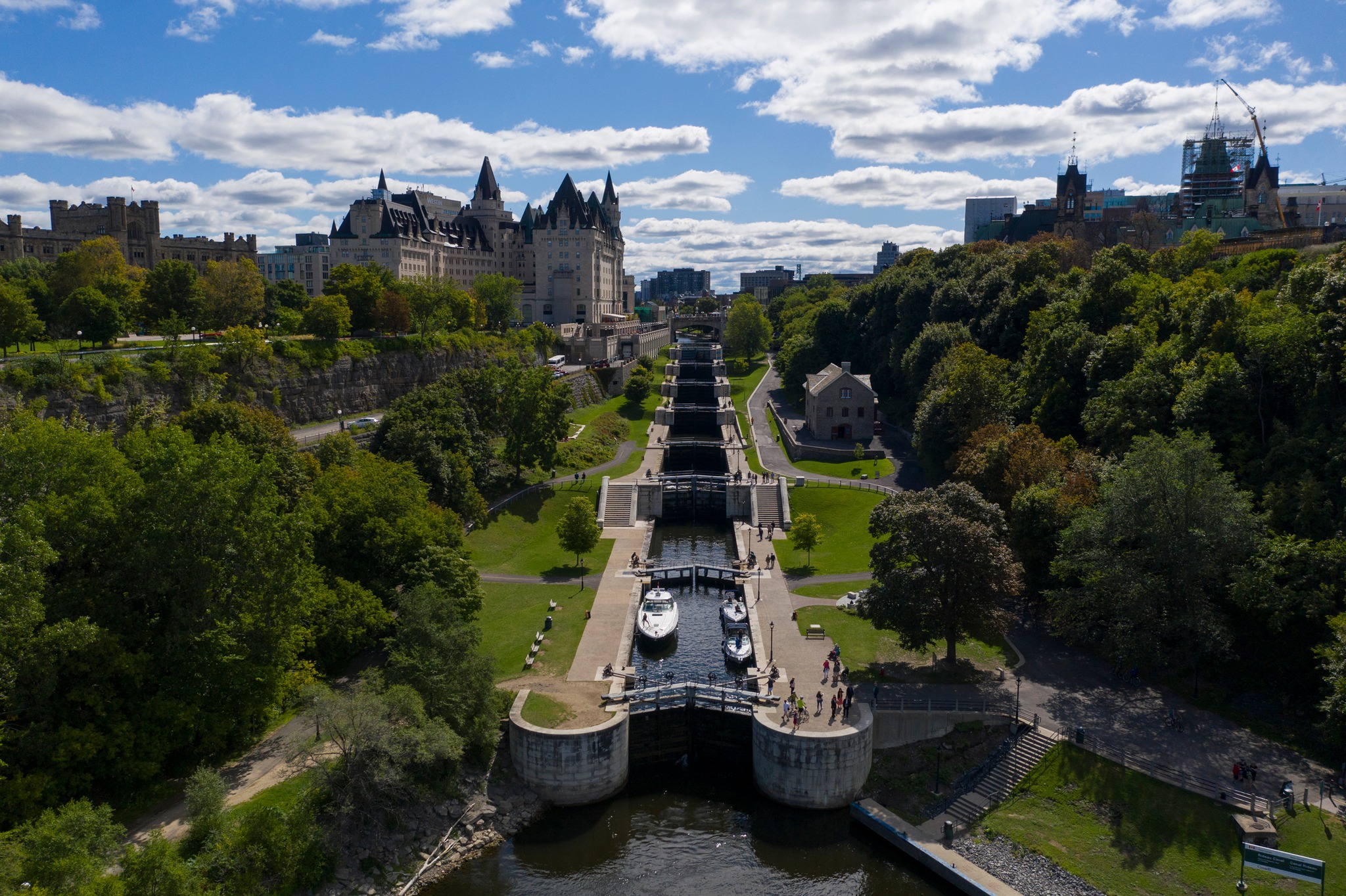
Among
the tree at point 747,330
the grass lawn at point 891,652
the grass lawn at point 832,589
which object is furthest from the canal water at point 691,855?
the tree at point 747,330

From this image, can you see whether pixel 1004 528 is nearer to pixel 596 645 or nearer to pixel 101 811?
pixel 596 645

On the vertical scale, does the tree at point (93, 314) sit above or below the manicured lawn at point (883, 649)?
above

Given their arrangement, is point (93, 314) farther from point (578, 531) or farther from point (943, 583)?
point (943, 583)

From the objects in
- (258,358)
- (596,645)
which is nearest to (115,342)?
(258,358)

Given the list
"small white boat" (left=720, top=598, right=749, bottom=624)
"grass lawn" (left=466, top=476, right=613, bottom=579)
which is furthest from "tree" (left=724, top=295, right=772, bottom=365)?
"small white boat" (left=720, top=598, right=749, bottom=624)

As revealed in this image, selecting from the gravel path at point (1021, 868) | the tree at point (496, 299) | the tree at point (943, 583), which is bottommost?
the gravel path at point (1021, 868)

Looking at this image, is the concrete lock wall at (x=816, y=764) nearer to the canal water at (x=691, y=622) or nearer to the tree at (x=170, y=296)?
the canal water at (x=691, y=622)
